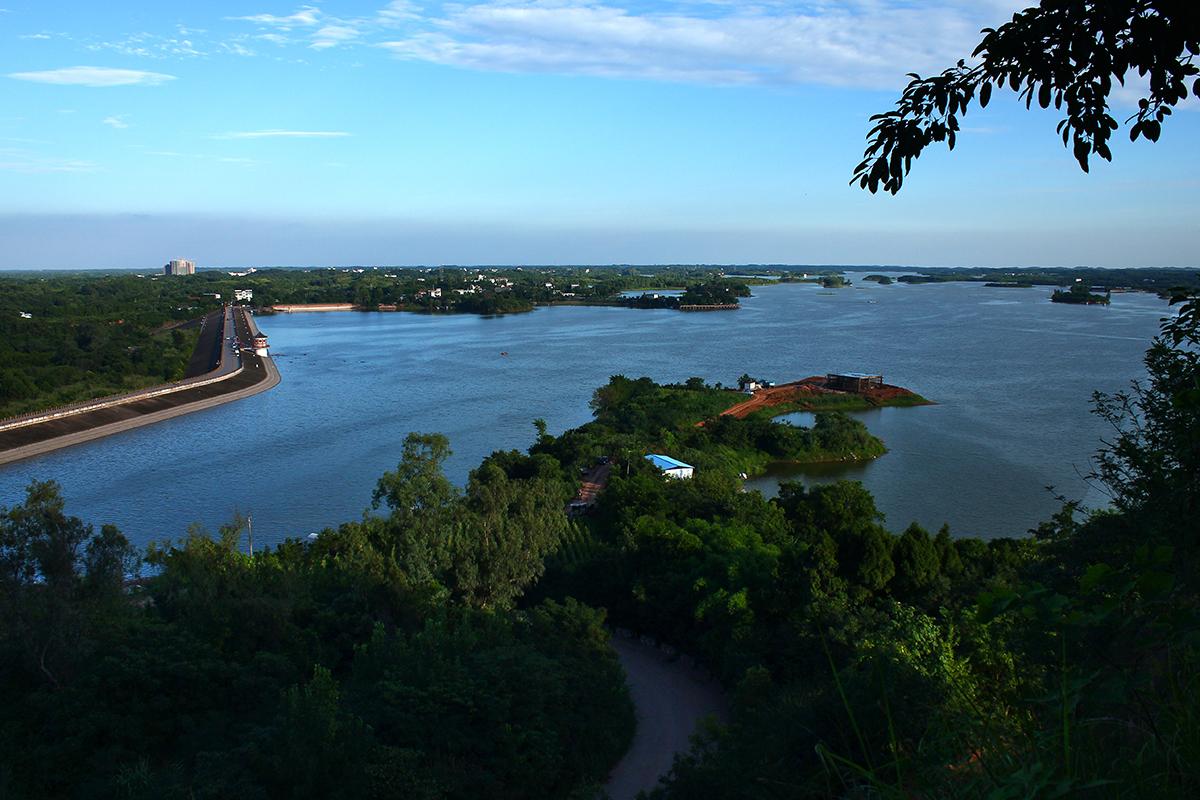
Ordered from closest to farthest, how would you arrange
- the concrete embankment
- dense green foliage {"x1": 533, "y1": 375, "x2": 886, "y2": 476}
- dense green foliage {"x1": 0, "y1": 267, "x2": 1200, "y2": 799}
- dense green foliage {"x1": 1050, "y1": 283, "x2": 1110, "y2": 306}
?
dense green foliage {"x1": 0, "y1": 267, "x2": 1200, "y2": 799}, dense green foliage {"x1": 533, "y1": 375, "x2": 886, "y2": 476}, the concrete embankment, dense green foliage {"x1": 1050, "y1": 283, "x2": 1110, "y2": 306}

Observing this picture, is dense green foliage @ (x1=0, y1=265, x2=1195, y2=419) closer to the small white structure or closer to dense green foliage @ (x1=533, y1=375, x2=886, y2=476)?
dense green foliage @ (x1=533, y1=375, x2=886, y2=476)

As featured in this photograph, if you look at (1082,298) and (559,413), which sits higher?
(1082,298)

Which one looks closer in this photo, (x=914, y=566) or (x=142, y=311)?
(x=914, y=566)

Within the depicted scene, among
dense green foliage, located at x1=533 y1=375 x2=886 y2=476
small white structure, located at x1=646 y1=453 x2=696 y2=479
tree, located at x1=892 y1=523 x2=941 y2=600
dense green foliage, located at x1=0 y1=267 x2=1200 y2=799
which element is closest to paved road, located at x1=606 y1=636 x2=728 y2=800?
dense green foliage, located at x1=0 y1=267 x2=1200 y2=799

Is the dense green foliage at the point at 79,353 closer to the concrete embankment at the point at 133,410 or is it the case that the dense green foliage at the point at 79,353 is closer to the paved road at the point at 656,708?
the concrete embankment at the point at 133,410

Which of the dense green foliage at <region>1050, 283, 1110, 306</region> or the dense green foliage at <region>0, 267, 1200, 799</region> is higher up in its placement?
the dense green foliage at <region>1050, 283, 1110, 306</region>

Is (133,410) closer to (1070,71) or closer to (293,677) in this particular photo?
(293,677)

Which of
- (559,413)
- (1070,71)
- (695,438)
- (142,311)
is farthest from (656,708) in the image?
(142,311)
